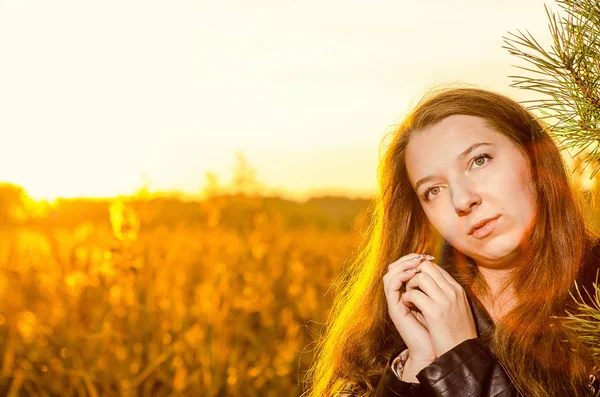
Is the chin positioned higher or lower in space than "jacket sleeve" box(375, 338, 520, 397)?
higher

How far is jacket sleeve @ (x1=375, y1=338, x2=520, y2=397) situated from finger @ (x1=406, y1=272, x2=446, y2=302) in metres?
0.16

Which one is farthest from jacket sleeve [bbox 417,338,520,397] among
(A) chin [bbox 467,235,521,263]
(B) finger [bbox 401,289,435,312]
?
(A) chin [bbox 467,235,521,263]

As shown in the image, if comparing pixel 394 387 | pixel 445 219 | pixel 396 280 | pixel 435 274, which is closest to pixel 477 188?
pixel 445 219

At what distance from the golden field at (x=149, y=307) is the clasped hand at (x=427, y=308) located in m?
1.20

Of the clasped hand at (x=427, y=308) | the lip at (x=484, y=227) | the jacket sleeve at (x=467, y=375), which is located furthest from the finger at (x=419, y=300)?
the lip at (x=484, y=227)

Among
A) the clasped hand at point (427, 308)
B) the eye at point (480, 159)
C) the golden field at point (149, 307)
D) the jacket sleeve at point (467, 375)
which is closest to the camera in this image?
the jacket sleeve at point (467, 375)

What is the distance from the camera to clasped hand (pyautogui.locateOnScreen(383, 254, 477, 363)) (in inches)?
85.3

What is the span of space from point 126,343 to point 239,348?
0.73 m

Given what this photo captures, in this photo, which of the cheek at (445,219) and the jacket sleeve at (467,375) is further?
the cheek at (445,219)

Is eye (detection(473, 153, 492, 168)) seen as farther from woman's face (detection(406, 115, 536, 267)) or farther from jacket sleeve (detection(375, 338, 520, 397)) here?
jacket sleeve (detection(375, 338, 520, 397))

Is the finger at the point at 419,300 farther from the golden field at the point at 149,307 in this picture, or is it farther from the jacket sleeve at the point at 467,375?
the golden field at the point at 149,307

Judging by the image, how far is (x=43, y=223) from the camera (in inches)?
204

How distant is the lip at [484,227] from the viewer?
86.8 inches

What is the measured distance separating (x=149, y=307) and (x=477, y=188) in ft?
8.96
